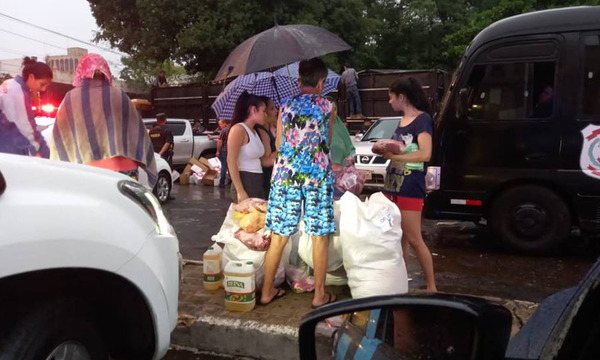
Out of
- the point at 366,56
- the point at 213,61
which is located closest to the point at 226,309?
the point at 213,61

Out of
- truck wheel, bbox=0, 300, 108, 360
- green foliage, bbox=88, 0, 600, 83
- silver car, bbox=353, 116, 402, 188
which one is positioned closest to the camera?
truck wheel, bbox=0, 300, 108, 360

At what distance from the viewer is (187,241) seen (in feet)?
23.0

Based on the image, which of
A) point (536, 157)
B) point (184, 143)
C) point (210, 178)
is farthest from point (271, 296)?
point (184, 143)

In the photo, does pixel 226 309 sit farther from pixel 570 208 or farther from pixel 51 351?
pixel 570 208

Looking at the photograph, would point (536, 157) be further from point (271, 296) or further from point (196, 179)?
point (196, 179)

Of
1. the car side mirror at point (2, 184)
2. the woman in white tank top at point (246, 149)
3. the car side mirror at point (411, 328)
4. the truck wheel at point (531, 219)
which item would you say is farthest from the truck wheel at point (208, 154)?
the car side mirror at point (411, 328)

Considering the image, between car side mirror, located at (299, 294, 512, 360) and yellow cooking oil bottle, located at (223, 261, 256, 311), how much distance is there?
2.35 metres

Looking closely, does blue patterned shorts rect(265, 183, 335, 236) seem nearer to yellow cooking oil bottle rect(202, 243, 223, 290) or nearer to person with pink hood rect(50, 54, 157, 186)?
yellow cooking oil bottle rect(202, 243, 223, 290)

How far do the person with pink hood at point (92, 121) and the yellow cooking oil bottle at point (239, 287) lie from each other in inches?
44.8

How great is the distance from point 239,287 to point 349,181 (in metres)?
1.42

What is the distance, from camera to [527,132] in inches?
234

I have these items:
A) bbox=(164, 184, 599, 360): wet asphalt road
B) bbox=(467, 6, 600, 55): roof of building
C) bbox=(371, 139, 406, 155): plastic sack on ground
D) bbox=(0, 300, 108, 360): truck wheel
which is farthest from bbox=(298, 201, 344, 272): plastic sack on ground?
bbox=(467, 6, 600, 55): roof of building

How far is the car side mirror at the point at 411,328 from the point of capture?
1251 millimetres

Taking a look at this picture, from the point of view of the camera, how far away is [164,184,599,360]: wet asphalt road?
4980 mm
